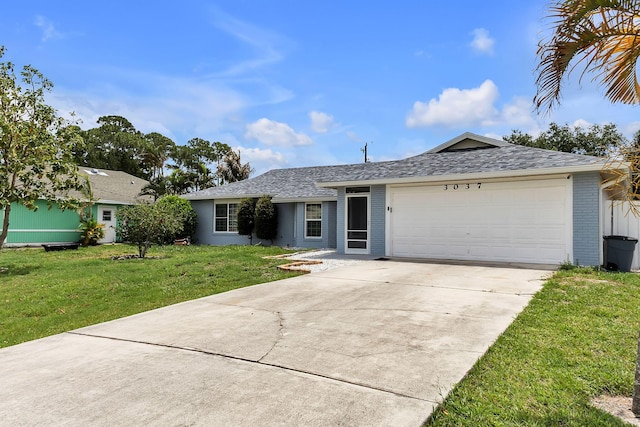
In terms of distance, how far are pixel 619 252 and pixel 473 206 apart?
3745 millimetres

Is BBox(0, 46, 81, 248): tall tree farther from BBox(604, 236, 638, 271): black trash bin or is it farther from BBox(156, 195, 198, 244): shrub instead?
BBox(604, 236, 638, 271): black trash bin

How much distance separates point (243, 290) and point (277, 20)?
763cm

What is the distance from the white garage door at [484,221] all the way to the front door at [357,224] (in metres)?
1.10

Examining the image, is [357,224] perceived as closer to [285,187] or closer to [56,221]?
[285,187]

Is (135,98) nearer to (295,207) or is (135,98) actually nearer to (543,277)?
(295,207)

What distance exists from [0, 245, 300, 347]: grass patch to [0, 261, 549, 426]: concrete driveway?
921mm


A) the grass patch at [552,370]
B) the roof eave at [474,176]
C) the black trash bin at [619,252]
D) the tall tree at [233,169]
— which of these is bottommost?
the grass patch at [552,370]

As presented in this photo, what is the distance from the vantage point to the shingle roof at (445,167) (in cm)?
1073

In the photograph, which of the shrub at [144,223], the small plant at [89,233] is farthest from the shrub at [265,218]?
the small plant at [89,233]

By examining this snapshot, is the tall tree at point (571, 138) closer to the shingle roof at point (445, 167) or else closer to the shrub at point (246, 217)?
the shingle roof at point (445, 167)

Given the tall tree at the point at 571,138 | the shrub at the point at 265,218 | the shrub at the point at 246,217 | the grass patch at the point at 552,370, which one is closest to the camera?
the grass patch at the point at 552,370

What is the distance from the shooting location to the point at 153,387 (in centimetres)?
318

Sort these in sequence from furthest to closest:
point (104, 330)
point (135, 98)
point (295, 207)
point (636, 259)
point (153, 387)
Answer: point (135, 98) → point (295, 207) → point (636, 259) → point (104, 330) → point (153, 387)

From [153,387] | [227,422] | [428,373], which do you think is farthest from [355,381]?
[153,387]
